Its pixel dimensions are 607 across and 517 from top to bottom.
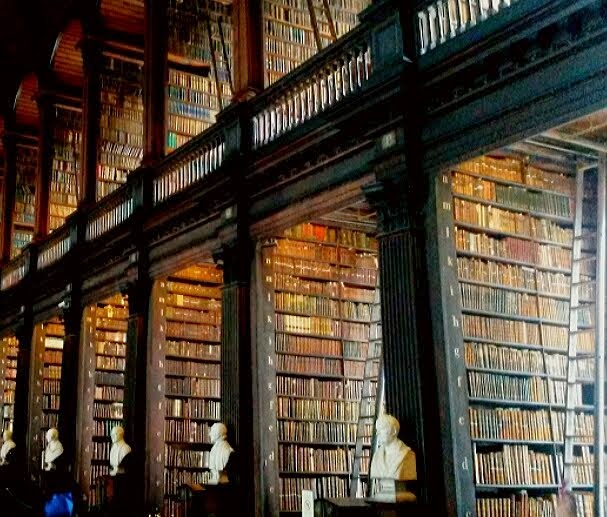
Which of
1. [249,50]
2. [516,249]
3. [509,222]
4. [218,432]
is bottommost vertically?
[218,432]

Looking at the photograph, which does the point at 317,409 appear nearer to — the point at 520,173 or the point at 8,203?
the point at 520,173

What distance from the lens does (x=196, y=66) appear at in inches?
364

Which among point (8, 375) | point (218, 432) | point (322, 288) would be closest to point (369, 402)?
point (322, 288)

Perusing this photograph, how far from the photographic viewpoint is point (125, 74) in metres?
10.1


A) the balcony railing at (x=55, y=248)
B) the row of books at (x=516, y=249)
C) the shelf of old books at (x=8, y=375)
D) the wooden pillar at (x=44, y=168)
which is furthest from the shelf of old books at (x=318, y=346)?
the shelf of old books at (x=8, y=375)

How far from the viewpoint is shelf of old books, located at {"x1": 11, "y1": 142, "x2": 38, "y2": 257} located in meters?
13.1

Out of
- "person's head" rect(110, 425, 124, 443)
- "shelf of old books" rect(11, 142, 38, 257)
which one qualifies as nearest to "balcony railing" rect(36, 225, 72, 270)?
"shelf of old books" rect(11, 142, 38, 257)

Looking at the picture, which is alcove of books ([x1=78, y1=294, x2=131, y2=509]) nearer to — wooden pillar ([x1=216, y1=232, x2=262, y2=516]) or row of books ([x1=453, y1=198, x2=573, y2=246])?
wooden pillar ([x1=216, y1=232, x2=262, y2=516])

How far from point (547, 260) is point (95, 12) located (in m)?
6.15

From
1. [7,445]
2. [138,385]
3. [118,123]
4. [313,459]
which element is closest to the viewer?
[313,459]

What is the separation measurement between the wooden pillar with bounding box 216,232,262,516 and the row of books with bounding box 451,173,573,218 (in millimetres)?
1796

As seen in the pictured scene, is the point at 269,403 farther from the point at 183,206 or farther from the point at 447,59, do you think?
the point at 447,59

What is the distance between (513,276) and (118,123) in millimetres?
6074

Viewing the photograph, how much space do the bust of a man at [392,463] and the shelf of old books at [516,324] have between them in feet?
1.63
